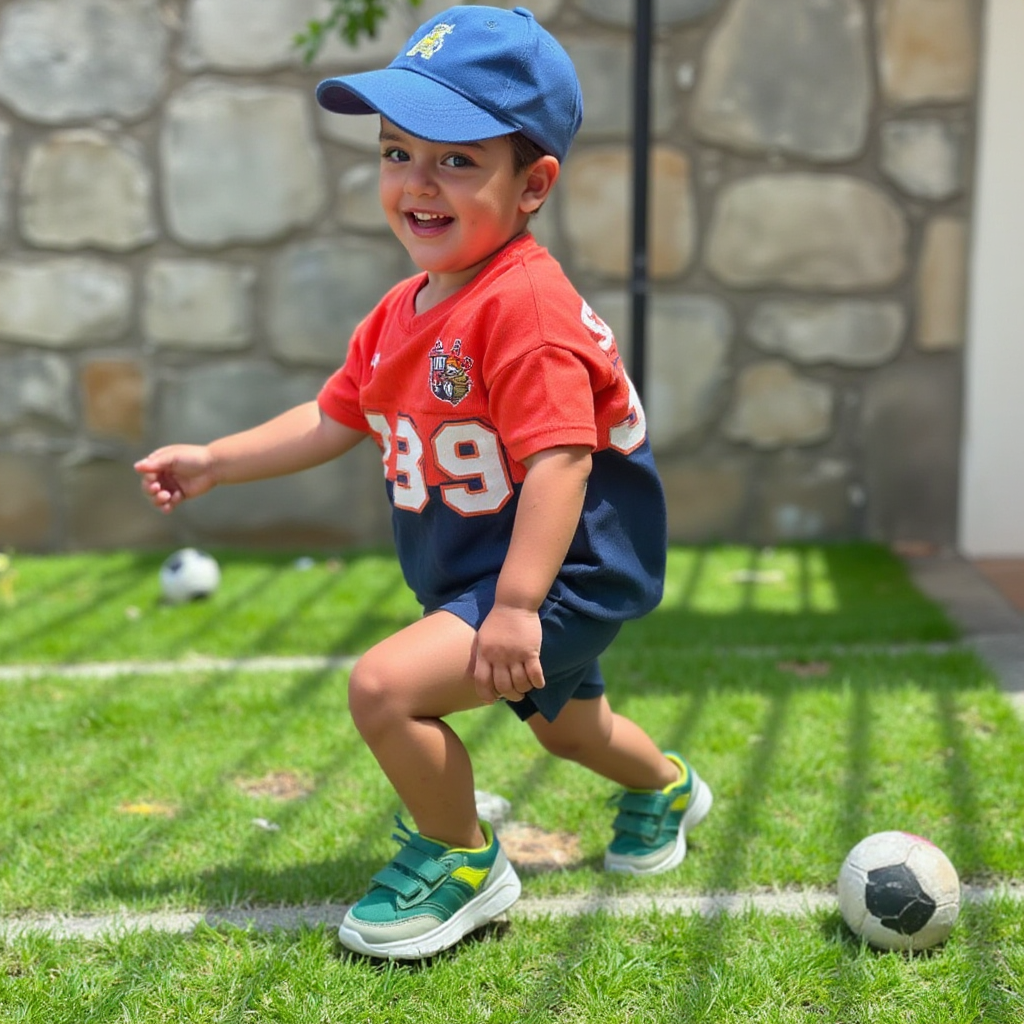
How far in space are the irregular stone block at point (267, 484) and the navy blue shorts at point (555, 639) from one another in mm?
3053

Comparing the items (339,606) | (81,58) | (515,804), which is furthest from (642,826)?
(81,58)

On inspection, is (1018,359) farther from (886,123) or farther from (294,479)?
(294,479)

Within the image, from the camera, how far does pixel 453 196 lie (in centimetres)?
213

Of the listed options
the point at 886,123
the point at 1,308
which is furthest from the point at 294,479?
the point at 886,123

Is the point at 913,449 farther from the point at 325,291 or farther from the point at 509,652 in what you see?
the point at 509,652

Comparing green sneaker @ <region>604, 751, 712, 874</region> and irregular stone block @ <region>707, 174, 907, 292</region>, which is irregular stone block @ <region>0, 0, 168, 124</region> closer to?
irregular stone block @ <region>707, 174, 907, 292</region>

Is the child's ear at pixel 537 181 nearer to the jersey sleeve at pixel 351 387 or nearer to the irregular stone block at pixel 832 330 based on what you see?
the jersey sleeve at pixel 351 387

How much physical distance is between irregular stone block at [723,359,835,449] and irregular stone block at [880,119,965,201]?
84 cm

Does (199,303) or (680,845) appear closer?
(680,845)

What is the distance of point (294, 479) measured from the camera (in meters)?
5.33

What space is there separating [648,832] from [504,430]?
0.92m

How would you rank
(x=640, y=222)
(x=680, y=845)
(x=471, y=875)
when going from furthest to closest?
(x=640, y=222)
(x=680, y=845)
(x=471, y=875)

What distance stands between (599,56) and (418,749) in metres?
3.56

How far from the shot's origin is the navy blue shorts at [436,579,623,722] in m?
2.14
